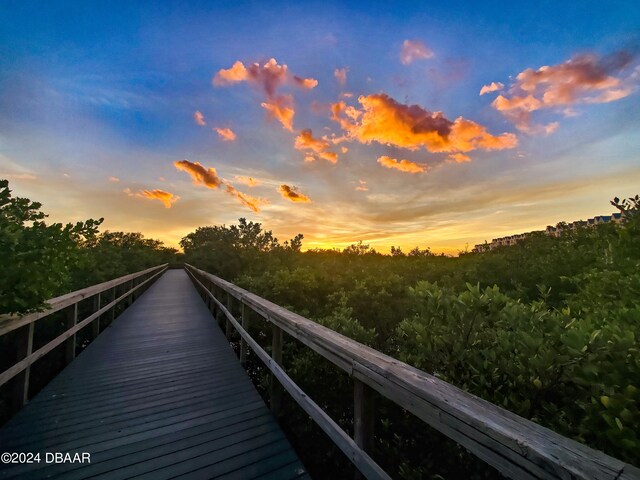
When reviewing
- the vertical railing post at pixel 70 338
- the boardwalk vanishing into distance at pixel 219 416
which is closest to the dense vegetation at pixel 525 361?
the boardwalk vanishing into distance at pixel 219 416

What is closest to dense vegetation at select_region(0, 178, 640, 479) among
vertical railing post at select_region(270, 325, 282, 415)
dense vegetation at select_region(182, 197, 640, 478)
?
dense vegetation at select_region(182, 197, 640, 478)

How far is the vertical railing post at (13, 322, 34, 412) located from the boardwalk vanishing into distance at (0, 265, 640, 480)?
0.01m

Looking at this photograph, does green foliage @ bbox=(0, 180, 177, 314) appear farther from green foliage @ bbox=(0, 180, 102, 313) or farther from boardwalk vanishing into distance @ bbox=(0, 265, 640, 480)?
boardwalk vanishing into distance @ bbox=(0, 265, 640, 480)

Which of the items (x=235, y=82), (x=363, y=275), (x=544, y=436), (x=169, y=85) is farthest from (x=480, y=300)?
(x=169, y=85)

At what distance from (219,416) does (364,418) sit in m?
2.06

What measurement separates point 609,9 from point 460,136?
4498 millimetres

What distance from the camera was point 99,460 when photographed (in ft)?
7.61

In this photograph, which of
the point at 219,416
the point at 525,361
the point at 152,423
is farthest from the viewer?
the point at 219,416

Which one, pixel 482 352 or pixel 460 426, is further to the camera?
pixel 482 352

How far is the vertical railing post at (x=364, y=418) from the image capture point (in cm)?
168

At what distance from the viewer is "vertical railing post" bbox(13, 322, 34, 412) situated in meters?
3.10

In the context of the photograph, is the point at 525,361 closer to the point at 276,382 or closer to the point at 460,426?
the point at 460,426

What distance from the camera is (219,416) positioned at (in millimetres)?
3029

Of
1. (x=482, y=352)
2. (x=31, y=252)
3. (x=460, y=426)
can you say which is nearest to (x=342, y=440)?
(x=460, y=426)
